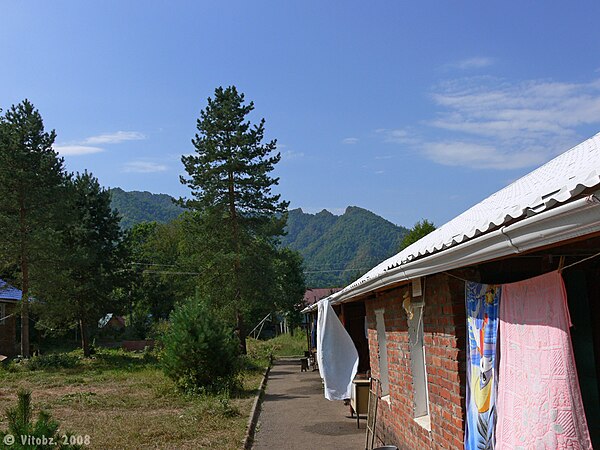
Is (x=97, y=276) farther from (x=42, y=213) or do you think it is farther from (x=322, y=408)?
(x=322, y=408)

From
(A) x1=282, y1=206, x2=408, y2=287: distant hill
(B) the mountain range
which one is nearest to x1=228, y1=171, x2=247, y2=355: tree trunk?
(B) the mountain range

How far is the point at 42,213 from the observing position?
1036 inches

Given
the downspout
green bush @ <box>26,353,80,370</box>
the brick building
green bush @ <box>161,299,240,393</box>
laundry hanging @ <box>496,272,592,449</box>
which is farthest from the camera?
Result: green bush @ <box>26,353,80,370</box>

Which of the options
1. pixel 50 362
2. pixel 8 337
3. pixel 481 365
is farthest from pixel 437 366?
pixel 8 337

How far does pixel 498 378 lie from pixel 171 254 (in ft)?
208

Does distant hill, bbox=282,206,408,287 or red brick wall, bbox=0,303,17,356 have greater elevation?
distant hill, bbox=282,206,408,287

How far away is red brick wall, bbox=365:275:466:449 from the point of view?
16.2 feet

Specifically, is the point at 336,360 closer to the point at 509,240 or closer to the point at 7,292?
the point at 509,240

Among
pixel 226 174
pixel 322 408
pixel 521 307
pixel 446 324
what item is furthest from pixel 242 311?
pixel 521 307

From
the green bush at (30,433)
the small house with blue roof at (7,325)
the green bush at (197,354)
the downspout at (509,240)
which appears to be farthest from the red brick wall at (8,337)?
the downspout at (509,240)

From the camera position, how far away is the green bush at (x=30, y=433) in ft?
13.6

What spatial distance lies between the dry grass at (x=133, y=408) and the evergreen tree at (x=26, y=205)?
14.5ft

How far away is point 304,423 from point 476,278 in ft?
27.1

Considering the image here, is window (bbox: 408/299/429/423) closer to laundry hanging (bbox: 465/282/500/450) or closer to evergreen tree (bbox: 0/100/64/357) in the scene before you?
laundry hanging (bbox: 465/282/500/450)
